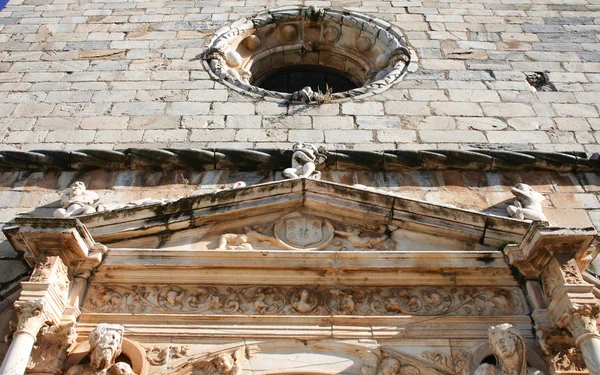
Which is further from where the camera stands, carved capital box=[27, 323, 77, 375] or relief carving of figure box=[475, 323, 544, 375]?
carved capital box=[27, 323, 77, 375]

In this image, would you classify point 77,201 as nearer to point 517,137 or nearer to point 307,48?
point 307,48

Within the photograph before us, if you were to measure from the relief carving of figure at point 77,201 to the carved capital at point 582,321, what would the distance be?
358 cm

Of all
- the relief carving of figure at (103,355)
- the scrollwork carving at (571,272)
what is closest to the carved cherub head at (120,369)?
the relief carving of figure at (103,355)

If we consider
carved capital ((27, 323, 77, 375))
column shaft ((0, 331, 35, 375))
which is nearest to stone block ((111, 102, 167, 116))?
carved capital ((27, 323, 77, 375))

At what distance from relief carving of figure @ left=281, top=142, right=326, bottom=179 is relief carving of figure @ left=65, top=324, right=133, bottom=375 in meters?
2.00

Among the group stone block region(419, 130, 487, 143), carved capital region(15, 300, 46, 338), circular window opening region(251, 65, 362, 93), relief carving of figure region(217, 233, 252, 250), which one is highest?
circular window opening region(251, 65, 362, 93)

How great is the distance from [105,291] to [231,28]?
14.1 ft

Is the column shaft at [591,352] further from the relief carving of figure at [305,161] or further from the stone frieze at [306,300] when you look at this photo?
the relief carving of figure at [305,161]

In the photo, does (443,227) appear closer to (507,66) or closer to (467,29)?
(507,66)

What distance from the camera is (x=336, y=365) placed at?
14.6 ft

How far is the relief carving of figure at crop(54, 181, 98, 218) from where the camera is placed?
17.7ft

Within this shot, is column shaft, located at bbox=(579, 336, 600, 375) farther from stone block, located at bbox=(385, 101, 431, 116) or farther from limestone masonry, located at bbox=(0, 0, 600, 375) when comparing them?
stone block, located at bbox=(385, 101, 431, 116)

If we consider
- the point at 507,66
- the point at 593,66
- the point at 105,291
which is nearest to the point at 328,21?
the point at 507,66

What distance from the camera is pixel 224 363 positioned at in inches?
174
